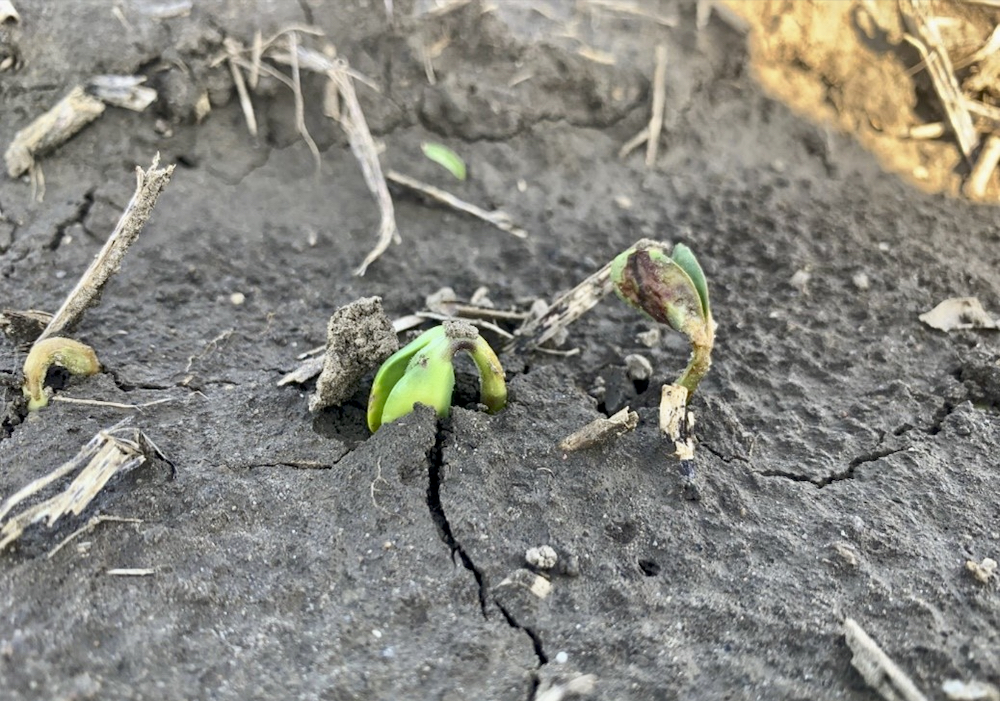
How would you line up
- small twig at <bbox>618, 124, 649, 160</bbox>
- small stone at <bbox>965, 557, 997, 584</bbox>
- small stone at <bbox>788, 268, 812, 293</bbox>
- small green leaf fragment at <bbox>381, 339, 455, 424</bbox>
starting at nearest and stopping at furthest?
Result: 1. small stone at <bbox>965, 557, 997, 584</bbox>
2. small green leaf fragment at <bbox>381, 339, 455, 424</bbox>
3. small stone at <bbox>788, 268, 812, 293</bbox>
4. small twig at <bbox>618, 124, 649, 160</bbox>

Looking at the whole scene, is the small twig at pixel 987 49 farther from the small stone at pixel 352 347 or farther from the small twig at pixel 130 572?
the small twig at pixel 130 572

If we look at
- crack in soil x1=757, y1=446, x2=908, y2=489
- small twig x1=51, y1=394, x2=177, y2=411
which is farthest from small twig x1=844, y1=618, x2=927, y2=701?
small twig x1=51, y1=394, x2=177, y2=411

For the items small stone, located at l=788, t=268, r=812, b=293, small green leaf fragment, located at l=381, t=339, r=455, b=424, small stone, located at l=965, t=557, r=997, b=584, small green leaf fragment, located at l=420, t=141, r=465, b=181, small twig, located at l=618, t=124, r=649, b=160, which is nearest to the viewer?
small stone, located at l=965, t=557, r=997, b=584

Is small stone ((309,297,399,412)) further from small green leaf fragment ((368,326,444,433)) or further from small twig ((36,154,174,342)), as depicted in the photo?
small twig ((36,154,174,342))

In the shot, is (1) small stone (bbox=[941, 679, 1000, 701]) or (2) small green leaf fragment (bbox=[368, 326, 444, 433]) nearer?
(1) small stone (bbox=[941, 679, 1000, 701])

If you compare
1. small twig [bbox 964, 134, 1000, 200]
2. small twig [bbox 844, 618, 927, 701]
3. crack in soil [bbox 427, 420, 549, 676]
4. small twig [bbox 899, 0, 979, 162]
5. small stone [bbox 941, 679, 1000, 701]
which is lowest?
crack in soil [bbox 427, 420, 549, 676]

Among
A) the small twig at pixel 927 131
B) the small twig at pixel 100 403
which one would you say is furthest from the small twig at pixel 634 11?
the small twig at pixel 100 403

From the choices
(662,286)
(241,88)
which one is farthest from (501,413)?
(241,88)
